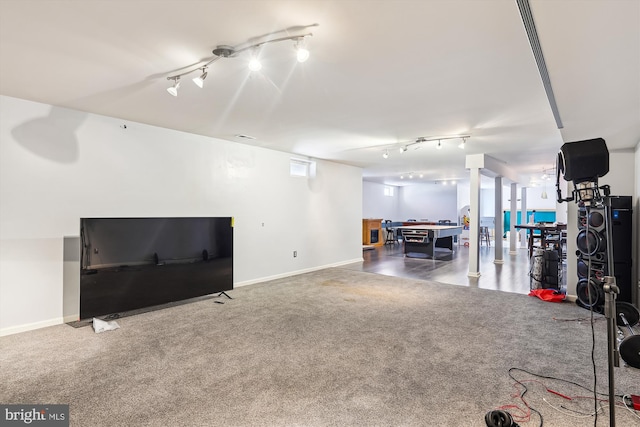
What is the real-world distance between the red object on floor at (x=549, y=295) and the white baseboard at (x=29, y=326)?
6.31m

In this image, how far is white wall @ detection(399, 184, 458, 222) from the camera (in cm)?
1393

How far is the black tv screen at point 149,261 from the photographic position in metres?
3.58

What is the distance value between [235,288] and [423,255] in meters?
5.76

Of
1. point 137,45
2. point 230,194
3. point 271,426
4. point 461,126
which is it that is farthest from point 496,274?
point 137,45

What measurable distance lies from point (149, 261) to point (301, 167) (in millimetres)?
3776

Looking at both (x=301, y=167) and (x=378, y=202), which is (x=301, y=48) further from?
(x=378, y=202)

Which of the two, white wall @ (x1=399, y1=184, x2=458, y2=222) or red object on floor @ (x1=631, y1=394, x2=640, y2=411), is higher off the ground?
white wall @ (x1=399, y1=184, x2=458, y2=222)

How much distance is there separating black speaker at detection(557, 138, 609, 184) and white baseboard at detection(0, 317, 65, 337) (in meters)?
5.12

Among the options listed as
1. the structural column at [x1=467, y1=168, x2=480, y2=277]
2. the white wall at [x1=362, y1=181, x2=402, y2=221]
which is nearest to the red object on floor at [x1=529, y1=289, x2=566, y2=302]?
the structural column at [x1=467, y1=168, x2=480, y2=277]

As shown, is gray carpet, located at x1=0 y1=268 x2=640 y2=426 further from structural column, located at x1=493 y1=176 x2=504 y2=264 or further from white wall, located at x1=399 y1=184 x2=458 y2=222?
white wall, located at x1=399 y1=184 x2=458 y2=222

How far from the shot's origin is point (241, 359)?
9.12 feet

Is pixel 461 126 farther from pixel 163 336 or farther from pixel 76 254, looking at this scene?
pixel 76 254

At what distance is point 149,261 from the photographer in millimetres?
4027

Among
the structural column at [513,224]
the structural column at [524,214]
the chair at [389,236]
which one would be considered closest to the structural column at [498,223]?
the structural column at [513,224]
